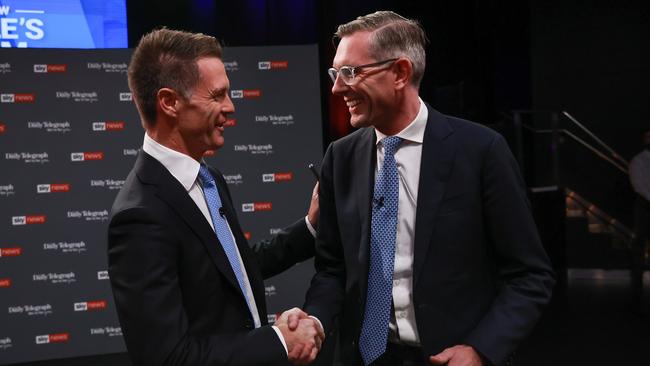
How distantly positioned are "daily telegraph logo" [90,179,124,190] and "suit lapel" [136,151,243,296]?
3.89 meters

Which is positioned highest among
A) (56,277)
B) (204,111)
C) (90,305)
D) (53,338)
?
(204,111)

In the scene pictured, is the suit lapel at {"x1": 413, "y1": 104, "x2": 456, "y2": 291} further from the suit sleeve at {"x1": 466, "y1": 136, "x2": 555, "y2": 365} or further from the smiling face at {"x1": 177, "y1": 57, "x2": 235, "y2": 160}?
the smiling face at {"x1": 177, "y1": 57, "x2": 235, "y2": 160}

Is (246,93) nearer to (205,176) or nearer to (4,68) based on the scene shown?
(4,68)

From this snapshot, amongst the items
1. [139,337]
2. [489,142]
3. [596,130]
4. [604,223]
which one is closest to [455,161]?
[489,142]

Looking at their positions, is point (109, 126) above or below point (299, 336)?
above

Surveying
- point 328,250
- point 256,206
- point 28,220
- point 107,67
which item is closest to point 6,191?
point 28,220

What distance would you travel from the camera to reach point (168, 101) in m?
1.87

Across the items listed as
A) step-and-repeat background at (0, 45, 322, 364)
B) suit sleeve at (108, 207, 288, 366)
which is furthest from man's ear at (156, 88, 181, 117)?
step-and-repeat background at (0, 45, 322, 364)

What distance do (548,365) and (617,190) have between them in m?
4.21

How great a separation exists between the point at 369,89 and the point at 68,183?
13.2 ft

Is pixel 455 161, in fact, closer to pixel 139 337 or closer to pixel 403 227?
pixel 403 227

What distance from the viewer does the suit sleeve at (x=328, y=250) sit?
217cm

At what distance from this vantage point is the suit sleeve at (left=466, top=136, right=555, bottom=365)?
1.93 meters

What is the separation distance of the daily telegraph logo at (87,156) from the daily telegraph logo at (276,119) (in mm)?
1206
